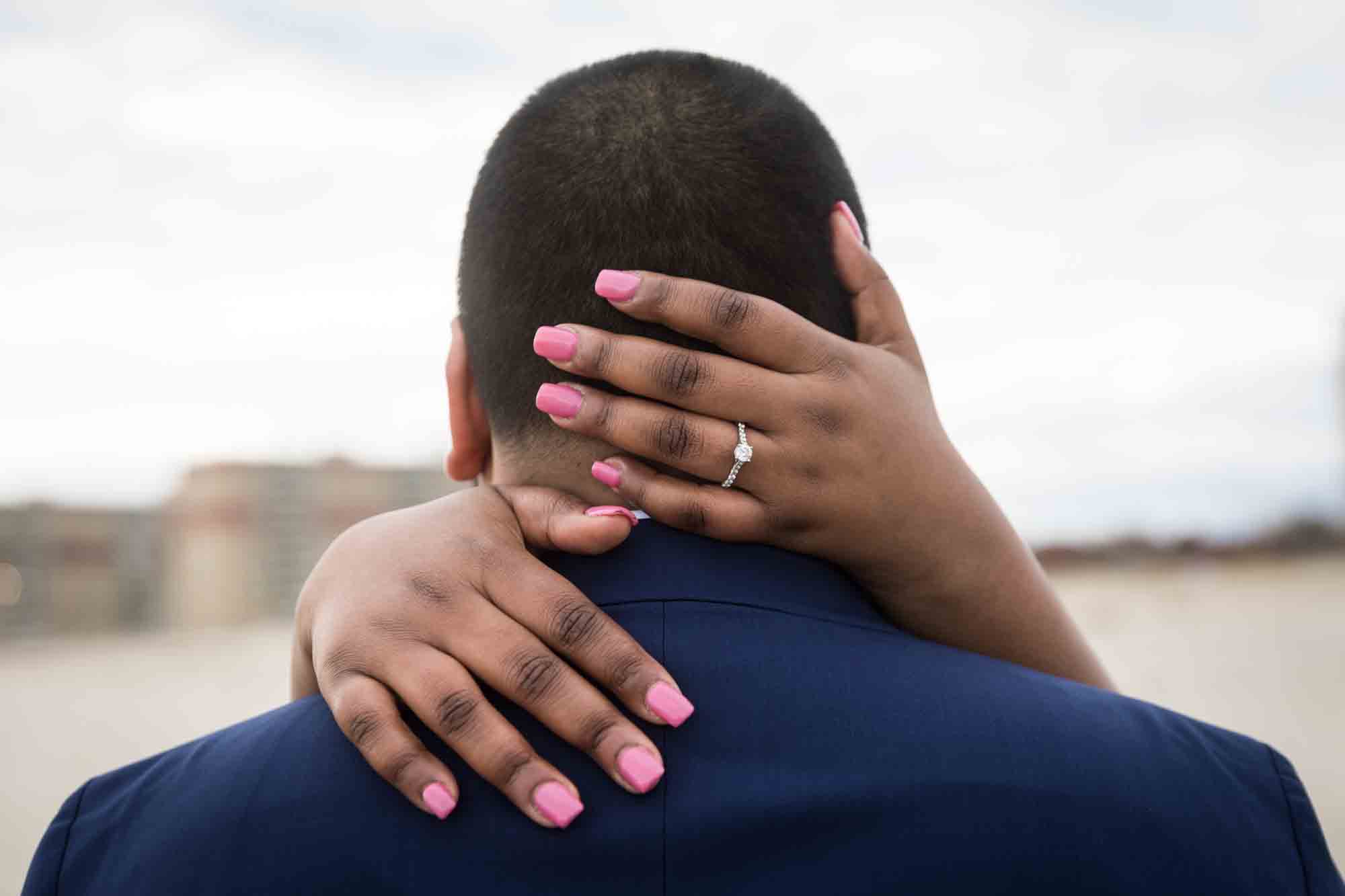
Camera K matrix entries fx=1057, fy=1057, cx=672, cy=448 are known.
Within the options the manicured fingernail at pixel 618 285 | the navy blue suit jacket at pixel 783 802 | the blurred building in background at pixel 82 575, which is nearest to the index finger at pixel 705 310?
the manicured fingernail at pixel 618 285

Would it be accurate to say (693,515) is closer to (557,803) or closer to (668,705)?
(668,705)

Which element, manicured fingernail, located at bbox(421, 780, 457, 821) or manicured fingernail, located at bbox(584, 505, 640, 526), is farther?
manicured fingernail, located at bbox(584, 505, 640, 526)

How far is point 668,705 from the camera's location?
127 centimetres

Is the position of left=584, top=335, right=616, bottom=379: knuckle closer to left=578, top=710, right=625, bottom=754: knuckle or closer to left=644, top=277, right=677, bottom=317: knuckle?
left=644, top=277, right=677, bottom=317: knuckle

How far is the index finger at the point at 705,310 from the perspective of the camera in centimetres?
142

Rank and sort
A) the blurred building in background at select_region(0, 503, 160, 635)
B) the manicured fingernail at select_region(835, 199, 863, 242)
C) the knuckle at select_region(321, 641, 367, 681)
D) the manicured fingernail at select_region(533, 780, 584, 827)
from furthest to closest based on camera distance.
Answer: the blurred building in background at select_region(0, 503, 160, 635)
the manicured fingernail at select_region(835, 199, 863, 242)
the knuckle at select_region(321, 641, 367, 681)
the manicured fingernail at select_region(533, 780, 584, 827)

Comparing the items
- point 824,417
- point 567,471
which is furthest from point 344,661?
point 824,417

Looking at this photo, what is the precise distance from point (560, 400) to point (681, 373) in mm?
173

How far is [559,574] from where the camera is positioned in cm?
145

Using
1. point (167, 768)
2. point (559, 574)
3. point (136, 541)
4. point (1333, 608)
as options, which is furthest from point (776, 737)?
point (136, 541)

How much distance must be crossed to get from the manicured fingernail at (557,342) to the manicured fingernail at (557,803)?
21.9 inches

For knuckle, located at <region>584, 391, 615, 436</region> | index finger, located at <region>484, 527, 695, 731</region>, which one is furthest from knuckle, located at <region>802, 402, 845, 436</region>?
index finger, located at <region>484, 527, 695, 731</region>

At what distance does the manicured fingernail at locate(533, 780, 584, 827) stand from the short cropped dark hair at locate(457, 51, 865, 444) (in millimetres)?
534

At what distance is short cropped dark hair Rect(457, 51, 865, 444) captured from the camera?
152cm
